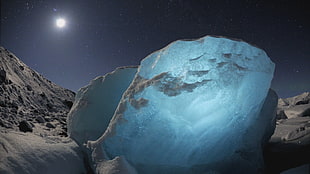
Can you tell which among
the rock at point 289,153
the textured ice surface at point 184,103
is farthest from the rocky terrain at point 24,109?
the rock at point 289,153

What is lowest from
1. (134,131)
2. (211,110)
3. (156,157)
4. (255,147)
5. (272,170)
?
(272,170)

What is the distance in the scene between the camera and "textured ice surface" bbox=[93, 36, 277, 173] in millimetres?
3096

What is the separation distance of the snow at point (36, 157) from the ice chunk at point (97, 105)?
1.75 ft

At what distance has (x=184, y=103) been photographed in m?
3.09

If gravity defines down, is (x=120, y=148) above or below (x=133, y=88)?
below

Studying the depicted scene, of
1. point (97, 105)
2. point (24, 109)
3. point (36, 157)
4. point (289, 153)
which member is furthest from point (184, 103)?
point (24, 109)

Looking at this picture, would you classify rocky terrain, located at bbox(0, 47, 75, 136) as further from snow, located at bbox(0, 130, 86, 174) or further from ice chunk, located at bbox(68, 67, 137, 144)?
snow, located at bbox(0, 130, 86, 174)

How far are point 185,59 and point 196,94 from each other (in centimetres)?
63

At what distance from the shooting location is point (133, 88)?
3197 millimetres

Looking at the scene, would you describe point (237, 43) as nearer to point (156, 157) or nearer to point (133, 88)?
point (133, 88)

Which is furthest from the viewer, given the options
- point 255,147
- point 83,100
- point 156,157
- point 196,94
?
point 83,100

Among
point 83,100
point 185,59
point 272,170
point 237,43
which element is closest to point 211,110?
point 185,59

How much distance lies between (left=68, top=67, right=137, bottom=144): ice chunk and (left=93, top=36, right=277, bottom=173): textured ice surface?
1058 millimetres

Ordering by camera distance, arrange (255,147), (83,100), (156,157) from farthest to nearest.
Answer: (83,100) < (255,147) < (156,157)
